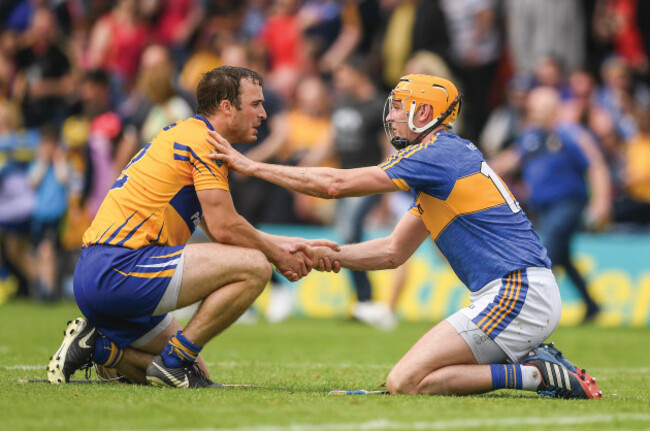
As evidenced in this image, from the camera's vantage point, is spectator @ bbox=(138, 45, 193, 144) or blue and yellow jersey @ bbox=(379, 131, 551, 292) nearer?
blue and yellow jersey @ bbox=(379, 131, 551, 292)

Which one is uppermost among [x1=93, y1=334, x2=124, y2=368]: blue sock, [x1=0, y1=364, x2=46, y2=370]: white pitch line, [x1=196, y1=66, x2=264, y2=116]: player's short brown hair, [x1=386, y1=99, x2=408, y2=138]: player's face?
[x1=196, y1=66, x2=264, y2=116]: player's short brown hair

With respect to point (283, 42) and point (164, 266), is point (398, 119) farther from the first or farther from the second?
point (283, 42)

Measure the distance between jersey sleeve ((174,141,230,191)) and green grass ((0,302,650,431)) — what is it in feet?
4.17

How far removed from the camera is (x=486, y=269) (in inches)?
266

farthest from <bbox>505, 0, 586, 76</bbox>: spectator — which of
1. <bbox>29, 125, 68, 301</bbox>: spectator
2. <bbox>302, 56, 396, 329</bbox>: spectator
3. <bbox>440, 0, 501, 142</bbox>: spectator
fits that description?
<bbox>29, 125, 68, 301</bbox>: spectator

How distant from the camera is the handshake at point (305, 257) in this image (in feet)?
A: 24.1

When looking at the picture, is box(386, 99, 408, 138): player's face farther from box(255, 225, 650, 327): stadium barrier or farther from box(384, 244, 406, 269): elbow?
box(255, 225, 650, 327): stadium barrier

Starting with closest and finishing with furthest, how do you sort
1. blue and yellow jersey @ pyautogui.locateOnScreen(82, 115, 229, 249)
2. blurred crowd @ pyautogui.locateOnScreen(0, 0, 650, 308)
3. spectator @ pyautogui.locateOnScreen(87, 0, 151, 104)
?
blue and yellow jersey @ pyautogui.locateOnScreen(82, 115, 229, 249), blurred crowd @ pyautogui.locateOnScreen(0, 0, 650, 308), spectator @ pyautogui.locateOnScreen(87, 0, 151, 104)

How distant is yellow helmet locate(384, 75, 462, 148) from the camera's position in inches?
281

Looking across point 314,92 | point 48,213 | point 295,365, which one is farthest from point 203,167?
point 48,213

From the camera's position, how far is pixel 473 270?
6836 mm

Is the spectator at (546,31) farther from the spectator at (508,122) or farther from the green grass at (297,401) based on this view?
the green grass at (297,401)

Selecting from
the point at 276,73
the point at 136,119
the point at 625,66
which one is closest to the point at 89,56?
the point at 276,73

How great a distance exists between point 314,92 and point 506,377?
38.1ft
